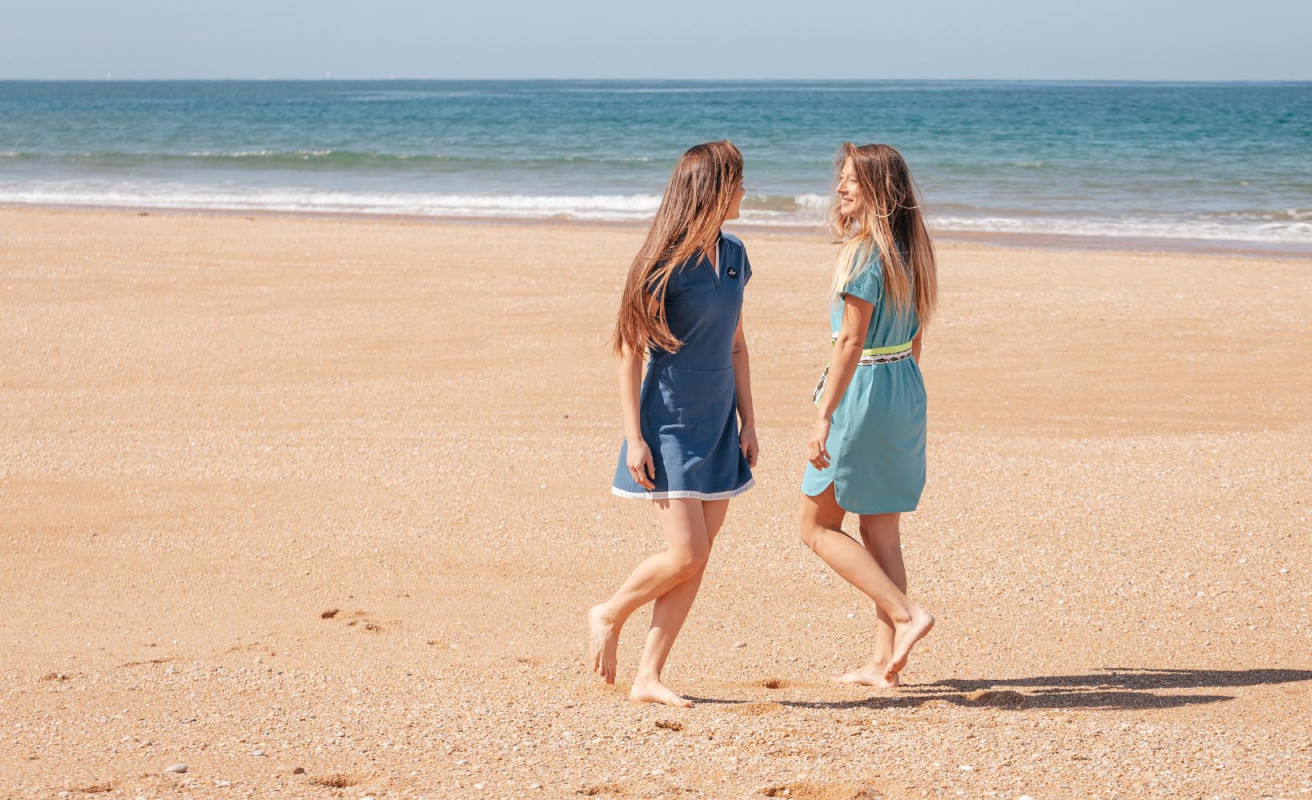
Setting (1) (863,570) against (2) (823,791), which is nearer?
(2) (823,791)

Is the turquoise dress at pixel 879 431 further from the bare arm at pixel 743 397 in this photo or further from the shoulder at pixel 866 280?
the bare arm at pixel 743 397

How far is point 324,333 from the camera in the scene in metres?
10.1

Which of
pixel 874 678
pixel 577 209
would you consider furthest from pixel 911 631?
pixel 577 209

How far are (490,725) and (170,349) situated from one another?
22.7 ft

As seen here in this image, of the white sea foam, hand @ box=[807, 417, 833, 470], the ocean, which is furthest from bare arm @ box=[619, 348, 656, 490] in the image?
the white sea foam

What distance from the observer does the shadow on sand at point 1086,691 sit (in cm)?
387

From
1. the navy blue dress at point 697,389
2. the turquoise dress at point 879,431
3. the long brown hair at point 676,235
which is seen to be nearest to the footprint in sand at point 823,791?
the navy blue dress at point 697,389

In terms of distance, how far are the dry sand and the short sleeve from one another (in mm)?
1250

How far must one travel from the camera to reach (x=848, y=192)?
371cm

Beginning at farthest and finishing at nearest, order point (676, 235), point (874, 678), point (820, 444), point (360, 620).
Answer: point (360, 620)
point (874, 678)
point (820, 444)
point (676, 235)

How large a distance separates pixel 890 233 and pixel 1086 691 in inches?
66.7

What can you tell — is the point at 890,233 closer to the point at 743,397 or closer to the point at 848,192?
the point at 848,192

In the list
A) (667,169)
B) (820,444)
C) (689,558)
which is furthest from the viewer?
(667,169)

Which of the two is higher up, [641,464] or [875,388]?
[875,388]
